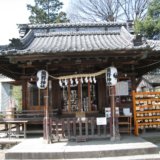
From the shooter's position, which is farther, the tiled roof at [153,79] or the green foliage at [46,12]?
the green foliage at [46,12]

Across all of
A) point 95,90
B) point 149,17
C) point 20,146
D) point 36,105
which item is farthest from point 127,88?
point 149,17

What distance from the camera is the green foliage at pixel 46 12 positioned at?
44969 mm

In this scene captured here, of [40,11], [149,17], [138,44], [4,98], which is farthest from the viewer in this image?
[40,11]

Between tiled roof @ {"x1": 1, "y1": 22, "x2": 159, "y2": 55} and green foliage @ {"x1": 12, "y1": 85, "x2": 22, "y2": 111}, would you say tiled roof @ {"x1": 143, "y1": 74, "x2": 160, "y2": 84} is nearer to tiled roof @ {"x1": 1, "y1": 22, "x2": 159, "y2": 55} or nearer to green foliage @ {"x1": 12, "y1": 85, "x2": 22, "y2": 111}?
green foliage @ {"x1": 12, "y1": 85, "x2": 22, "y2": 111}

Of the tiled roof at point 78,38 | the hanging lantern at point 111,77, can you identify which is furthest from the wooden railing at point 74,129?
the tiled roof at point 78,38

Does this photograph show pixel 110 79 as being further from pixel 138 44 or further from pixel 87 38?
pixel 87 38

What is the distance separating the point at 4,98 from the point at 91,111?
22.8 meters

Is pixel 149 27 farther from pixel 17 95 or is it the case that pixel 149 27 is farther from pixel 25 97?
pixel 25 97

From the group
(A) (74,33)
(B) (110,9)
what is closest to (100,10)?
(B) (110,9)

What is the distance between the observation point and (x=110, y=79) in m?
12.3

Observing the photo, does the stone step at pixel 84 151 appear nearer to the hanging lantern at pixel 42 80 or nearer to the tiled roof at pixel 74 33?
the hanging lantern at pixel 42 80

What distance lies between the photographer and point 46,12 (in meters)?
47.5

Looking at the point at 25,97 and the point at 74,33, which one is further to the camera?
the point at 74,33

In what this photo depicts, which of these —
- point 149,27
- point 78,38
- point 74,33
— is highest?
point 149,27
